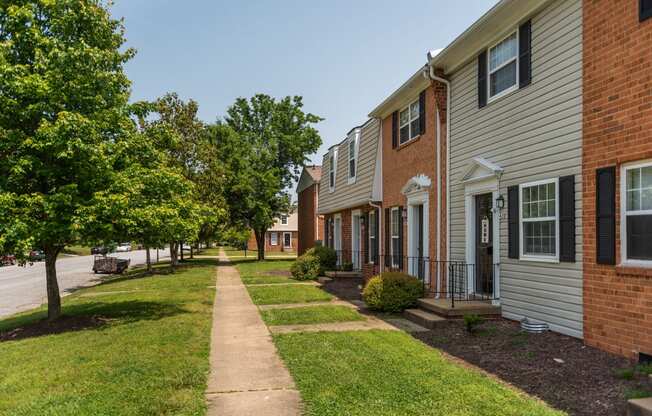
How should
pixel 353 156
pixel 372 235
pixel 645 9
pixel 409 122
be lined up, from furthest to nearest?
pixel 353 156 → pixel 372 235 → pixel 409 122 → pixel 645 9

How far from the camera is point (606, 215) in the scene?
21.0 feet

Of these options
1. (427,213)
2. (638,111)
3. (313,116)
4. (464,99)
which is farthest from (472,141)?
(313,116)

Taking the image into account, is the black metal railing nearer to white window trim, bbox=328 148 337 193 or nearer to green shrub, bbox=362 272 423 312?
green shrub, bbox=362 272 423 312

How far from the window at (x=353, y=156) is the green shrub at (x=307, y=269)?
360 centimetres

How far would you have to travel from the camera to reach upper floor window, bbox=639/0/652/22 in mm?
5922

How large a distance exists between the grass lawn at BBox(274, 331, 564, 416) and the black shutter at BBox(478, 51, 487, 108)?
5.16 metres

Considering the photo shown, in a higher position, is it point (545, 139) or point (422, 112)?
point (422, 112)

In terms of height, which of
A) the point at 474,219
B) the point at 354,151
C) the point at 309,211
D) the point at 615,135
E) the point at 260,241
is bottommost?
the point at 260,241

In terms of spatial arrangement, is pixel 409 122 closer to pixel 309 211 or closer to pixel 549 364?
pixel 549 364

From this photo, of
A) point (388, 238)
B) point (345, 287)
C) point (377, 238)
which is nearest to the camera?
point (388, 238)

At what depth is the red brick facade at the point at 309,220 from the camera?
28.2 metres

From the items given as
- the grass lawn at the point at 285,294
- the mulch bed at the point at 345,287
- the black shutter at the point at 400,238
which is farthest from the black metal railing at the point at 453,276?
the grass lawn at the point at 285,294

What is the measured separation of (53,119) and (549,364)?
9972 millimetres

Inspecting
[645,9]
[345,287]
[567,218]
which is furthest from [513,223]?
[345,287]
